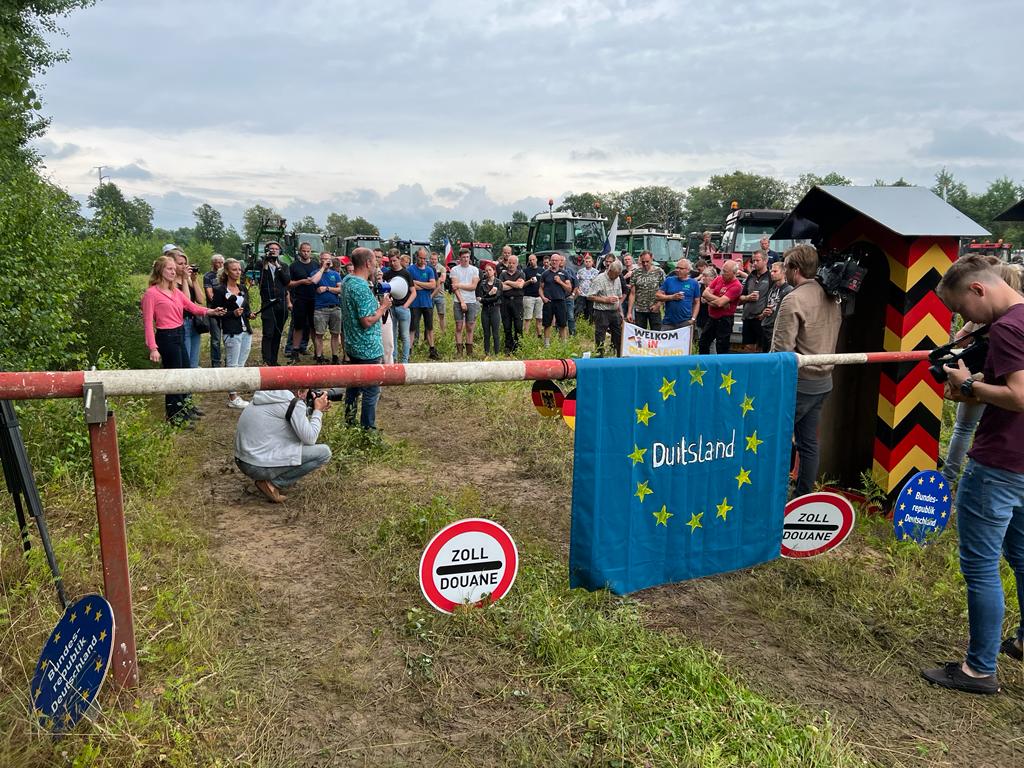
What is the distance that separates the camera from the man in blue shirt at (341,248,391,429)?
6508mm

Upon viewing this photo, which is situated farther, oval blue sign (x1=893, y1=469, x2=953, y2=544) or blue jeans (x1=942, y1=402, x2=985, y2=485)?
blue jeans (x1=942, y1=402, x2=985, y2=485)

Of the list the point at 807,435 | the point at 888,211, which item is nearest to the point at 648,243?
the point at 888,211

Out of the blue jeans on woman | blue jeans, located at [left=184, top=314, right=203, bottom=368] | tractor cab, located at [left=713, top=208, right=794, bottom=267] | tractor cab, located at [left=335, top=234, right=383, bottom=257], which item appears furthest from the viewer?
tractor cab, located at [left=335, top=234, right=383, bottom=257]

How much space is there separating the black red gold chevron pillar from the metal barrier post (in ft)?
16.2

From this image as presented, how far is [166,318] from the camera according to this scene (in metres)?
7.00

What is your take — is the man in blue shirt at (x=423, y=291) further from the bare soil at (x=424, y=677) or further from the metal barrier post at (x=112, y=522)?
the metal barrier post at (x=112, y=522)

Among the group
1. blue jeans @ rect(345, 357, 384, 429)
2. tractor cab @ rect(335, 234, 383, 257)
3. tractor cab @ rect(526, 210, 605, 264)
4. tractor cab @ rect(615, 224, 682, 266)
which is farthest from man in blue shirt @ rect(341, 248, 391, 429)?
tractor cab @ rect(335, 234, 383, 257)

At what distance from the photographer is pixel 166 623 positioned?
3010mm

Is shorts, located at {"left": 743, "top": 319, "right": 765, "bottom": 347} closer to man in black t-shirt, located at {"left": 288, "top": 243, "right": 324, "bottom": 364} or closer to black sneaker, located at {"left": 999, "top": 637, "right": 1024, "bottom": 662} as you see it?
black sneaker, located at {"left": 999, "top": 637, "right": 1024, "bottom": 662}

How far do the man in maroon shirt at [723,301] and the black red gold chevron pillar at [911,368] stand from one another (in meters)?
5.38

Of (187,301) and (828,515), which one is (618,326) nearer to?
(187,301)

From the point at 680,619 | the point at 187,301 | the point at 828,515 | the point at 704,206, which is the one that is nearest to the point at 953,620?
the point at 828,515

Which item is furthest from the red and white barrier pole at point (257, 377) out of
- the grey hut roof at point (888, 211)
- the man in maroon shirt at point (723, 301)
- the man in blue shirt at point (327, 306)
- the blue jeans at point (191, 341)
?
the man in blue shirt at point (327, 306)

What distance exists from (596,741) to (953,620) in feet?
7.70
